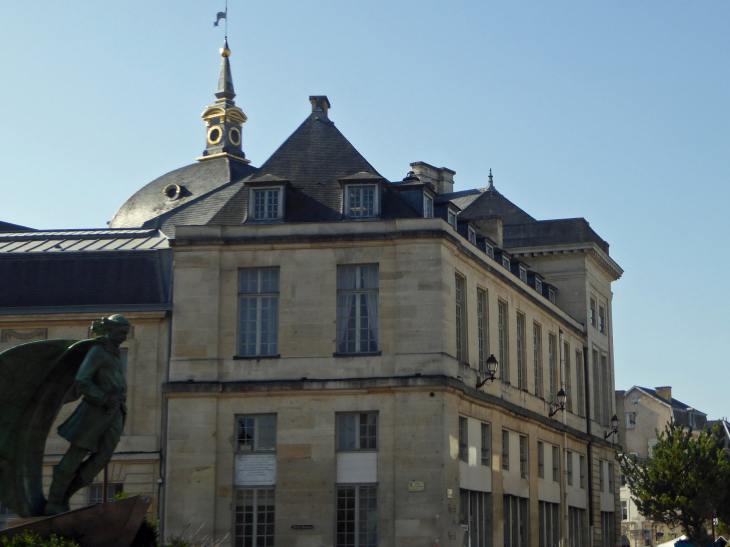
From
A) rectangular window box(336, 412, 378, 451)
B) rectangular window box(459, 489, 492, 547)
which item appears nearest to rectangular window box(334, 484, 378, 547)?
rectangular window box(336, 412, 378, 451)

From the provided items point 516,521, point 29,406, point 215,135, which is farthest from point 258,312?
point 215,135

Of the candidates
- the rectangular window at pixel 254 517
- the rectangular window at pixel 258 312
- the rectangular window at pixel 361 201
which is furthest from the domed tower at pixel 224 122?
the rectangular window at pixel 254 517

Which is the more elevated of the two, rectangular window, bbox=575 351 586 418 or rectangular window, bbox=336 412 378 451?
rectangular window, bbox=575 351 586 418

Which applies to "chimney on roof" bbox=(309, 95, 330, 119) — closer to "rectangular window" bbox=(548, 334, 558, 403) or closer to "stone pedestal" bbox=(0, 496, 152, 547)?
"rectangular window" bbox=(548, 334, 558, 403)

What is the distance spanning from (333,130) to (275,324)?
306 inches

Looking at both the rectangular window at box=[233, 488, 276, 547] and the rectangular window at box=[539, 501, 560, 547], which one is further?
the rectangular window at box=[539, 501, 560, 547]

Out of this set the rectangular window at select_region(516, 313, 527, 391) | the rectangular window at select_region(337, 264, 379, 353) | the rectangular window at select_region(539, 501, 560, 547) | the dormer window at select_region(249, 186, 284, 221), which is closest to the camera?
the rectangular window at select_region(337, 264, 379, 353)

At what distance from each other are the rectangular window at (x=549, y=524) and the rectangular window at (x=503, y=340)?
19.1 feet

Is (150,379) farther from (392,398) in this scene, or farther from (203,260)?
(392,398)

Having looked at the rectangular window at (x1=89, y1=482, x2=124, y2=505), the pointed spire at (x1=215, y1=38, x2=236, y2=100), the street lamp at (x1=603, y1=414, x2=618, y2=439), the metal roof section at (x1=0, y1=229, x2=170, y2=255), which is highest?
the pointed spire at (x1=215, y1=38, x2=236, y2=100)

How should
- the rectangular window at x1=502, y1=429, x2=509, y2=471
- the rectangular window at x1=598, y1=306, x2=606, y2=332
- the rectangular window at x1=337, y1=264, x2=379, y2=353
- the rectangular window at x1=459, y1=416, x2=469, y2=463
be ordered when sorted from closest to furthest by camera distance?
1. the rectangular window at x1=337, y1=264, x2=379, y2=353
2. the rectangular window at x1=459, y1=416, x2=469, y2=463
3. the rectangular window at x1=502, y1=429, x2=509, y2=471
4. the rectangular window at x1=598, y1=306, x2=606, y2=332

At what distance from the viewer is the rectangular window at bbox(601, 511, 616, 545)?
50125 mm

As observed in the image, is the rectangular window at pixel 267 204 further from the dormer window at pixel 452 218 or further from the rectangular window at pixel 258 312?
the dormer window at pixel 452 218

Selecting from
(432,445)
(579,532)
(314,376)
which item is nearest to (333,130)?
(314,376)
